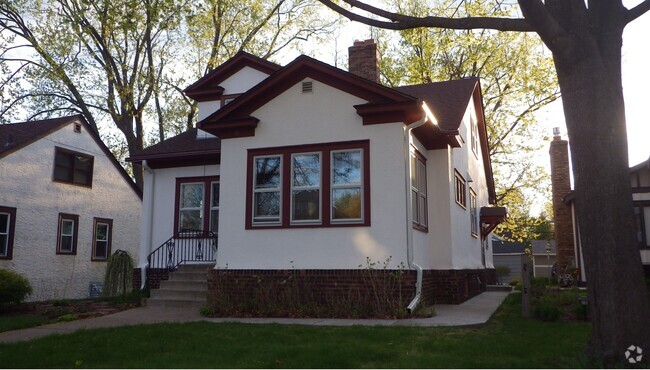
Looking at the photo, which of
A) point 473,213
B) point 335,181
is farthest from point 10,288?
point 473,213

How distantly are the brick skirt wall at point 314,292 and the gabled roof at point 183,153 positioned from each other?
4157 mm

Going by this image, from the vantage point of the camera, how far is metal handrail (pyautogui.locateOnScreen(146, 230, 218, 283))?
577 inches

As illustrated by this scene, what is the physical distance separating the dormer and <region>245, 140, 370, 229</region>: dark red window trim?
4.71 meters

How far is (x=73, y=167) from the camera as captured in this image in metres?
20.8

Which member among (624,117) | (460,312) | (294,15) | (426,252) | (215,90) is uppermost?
(294,15)

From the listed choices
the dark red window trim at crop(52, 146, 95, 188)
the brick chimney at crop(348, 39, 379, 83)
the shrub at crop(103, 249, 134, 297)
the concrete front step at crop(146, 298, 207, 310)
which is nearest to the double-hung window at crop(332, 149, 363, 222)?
the concrete front step at crop(146, 298, 207, 310)

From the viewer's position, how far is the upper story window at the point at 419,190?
473 inches

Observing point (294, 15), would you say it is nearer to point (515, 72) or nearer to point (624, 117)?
point (515, 72)

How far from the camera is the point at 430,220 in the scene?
531 inches

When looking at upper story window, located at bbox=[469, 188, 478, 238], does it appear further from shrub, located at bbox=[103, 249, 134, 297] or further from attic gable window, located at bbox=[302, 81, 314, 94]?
shrub, located at bbox=[103, 249, 134, 297]

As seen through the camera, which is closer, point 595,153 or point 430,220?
point 595,153

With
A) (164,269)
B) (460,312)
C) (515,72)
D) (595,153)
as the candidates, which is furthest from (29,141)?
(515,72)

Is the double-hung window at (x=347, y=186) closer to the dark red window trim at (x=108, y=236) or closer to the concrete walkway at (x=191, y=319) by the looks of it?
the concrete walkway at (x=191, y=319)

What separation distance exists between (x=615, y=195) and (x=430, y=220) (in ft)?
24.4
